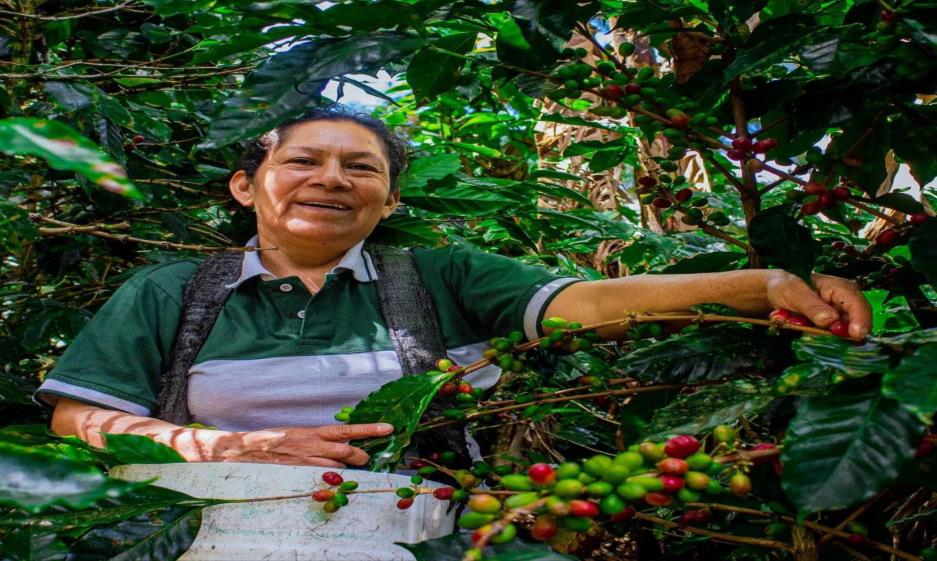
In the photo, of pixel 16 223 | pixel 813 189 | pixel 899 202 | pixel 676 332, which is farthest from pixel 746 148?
pixel 16 223

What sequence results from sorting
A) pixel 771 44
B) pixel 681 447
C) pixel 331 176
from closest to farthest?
pixel 681 447 < pixel 771 44 < pixel 331 176

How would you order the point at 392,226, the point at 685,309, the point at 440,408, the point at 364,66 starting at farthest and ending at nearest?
the point at 392,226 < the point at 440,408 < the point at 685,309 < the point at 364,66

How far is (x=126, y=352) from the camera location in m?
1.94

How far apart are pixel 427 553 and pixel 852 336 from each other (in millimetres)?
629

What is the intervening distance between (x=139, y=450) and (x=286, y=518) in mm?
287

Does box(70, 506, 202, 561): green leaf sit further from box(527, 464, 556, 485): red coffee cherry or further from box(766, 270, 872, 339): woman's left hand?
box(766, 270, 872, 339): woman's left hand

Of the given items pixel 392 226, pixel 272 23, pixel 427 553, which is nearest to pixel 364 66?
pixel 272 23

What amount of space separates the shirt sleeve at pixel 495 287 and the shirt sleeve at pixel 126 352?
2.18ft

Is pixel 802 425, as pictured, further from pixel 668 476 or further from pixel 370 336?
pixel 370 336

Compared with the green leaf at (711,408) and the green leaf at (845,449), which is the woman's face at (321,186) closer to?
the green leaf at (711,408)

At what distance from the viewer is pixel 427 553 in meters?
1.02

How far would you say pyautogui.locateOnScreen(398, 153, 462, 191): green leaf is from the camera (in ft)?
8.48

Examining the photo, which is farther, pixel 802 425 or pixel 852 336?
pixel 852 336

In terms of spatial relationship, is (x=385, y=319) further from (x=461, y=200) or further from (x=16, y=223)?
(x=16, y=223)
